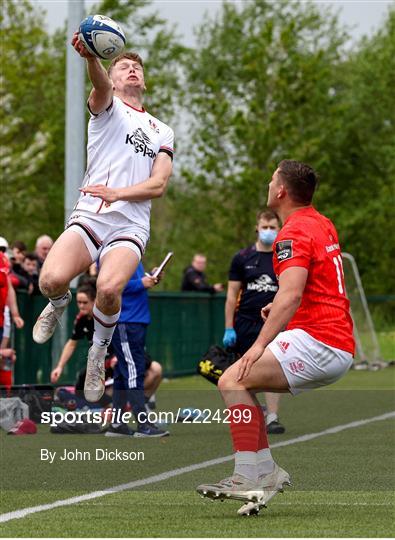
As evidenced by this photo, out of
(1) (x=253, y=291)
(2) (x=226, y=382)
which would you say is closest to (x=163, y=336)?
(1) (x=253, y=291)

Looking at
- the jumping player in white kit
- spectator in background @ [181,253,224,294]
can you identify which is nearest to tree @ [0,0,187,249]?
spectator in background @ [181,253,224,294]

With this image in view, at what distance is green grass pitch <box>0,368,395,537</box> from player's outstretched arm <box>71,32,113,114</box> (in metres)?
2.65

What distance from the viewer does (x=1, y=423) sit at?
1439 centimetres

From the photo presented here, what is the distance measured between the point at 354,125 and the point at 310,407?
130 ft

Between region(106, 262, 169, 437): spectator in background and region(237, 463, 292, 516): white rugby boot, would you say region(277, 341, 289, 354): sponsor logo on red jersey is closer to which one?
region(237, 463, 292, 516): white rugby boot

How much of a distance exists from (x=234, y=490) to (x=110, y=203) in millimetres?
2349

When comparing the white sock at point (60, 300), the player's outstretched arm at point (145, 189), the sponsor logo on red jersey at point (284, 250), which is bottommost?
the white sock at point (60, 300)

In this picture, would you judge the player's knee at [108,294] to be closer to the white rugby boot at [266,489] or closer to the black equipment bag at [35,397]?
the white rugby boot at [266,489]

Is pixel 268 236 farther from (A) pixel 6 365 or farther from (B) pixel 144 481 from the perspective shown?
(B) pixel 144 481

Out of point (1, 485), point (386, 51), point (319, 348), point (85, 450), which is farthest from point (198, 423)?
point (386, 51)

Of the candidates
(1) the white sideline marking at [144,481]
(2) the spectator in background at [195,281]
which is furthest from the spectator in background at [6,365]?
(2) the spectator in background at [195,281]

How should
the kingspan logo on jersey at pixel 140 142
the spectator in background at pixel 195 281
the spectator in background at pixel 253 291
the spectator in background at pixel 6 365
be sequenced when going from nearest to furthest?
the kingspan logo on jersey at pixel 140 142, the spectator in background at pixel 253 291, the spectator in background at pixel 6 365, the spectator in background at pixel 195 281

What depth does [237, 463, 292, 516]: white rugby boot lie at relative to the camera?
321 inches

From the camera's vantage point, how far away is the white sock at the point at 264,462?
8.41 metres
